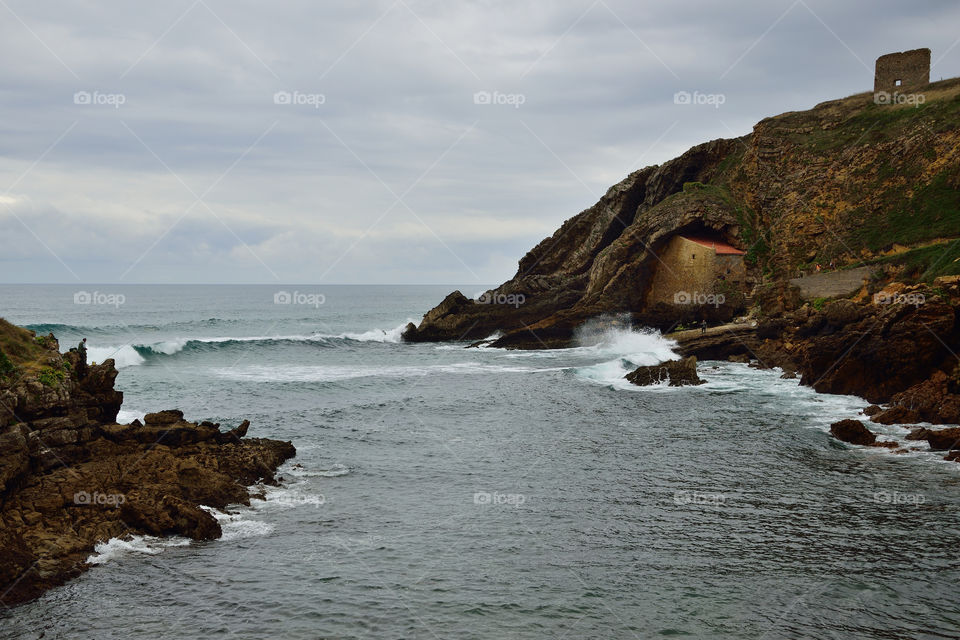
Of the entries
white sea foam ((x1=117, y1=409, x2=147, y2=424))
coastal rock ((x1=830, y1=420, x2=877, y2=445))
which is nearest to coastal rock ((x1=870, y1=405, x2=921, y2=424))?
coastal rock ((x1=830, y1=420, x2=877, y2=445))

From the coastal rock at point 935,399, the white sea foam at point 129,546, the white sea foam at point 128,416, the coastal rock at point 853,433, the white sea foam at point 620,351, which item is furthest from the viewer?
the white sea foam at point 620,351

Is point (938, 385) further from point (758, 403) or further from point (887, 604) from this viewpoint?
point (887, 604)

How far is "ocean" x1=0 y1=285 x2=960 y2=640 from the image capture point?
40.9 ft

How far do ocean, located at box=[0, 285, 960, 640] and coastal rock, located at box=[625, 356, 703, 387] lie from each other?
403cm

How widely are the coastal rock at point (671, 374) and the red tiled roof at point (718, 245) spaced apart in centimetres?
1887

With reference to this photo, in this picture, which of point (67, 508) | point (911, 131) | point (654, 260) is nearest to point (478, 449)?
point (67, 508)

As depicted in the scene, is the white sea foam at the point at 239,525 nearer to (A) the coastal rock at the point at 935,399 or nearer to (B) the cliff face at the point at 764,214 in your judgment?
(A) the coastal rock at the point at 935,399

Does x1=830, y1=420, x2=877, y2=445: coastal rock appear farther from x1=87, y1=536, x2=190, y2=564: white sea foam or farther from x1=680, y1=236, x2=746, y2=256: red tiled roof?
x1=680, y1=236, x2=746, y2=256: red tiled roof

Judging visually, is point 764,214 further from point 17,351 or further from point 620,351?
point 17,351

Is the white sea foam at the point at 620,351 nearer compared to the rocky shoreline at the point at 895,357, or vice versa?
the rocky shoreline at the point at 895,357

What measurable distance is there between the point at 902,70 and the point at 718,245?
18822 mm

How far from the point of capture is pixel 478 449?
25.4 meters

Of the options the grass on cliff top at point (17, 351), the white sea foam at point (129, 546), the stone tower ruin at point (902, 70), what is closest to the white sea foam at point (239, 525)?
the white sea foam at point (129, 546)

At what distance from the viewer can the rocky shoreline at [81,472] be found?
47.5 feet
